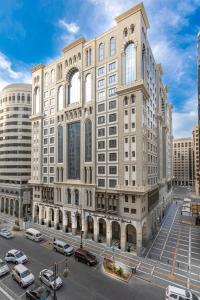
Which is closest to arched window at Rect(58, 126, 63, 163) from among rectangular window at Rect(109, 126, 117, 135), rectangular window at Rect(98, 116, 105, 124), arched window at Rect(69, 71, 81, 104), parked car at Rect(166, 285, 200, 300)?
arched window at Rect(69, 71, 81, 104)

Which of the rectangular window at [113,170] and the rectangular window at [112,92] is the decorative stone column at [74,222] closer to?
the rectangular window at [113,170]

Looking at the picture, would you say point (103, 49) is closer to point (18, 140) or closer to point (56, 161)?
point (56, 161)

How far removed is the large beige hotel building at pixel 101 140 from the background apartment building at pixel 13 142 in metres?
13.6

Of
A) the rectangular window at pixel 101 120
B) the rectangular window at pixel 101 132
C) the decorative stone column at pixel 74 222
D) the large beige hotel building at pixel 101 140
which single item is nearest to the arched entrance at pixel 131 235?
the large beige hotel building at pixel 101 140

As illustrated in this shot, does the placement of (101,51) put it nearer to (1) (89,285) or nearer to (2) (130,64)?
(2) (130,64)

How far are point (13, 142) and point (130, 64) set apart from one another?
181 feet

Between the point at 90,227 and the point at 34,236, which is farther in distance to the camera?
the point at 90,227

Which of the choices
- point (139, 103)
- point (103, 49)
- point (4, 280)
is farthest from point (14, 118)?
point (4, 280)

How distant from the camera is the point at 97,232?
159ft

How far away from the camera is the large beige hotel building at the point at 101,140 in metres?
45.5

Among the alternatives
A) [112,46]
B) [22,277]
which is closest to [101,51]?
[112,46]

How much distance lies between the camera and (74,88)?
194 feet

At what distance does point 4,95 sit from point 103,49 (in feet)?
167

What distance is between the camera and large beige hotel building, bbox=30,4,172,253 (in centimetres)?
4550
